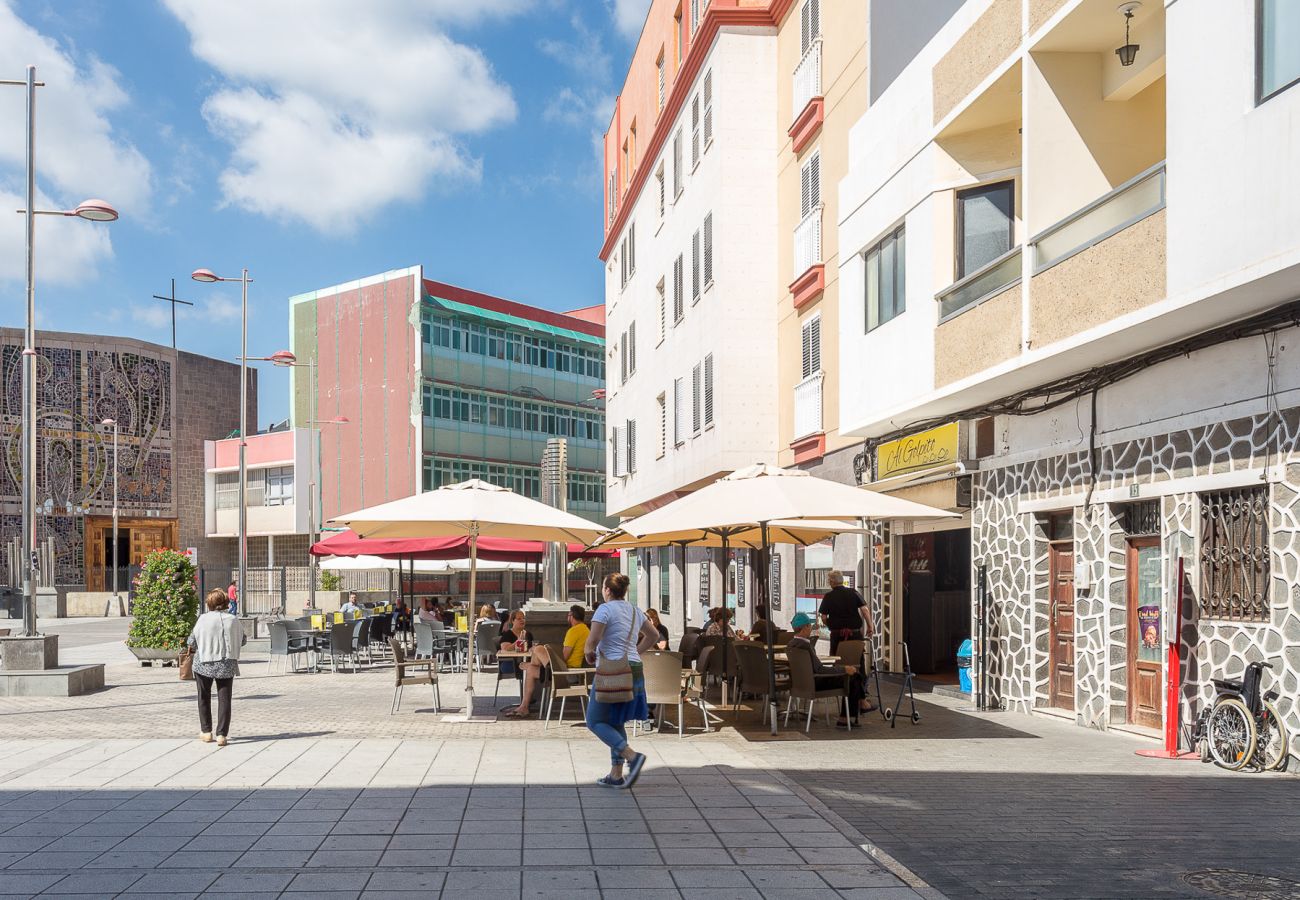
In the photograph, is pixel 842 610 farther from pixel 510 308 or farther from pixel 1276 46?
pixel 510 308

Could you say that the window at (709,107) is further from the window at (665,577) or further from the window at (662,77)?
the window at (665,577)

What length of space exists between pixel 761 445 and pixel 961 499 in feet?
28.7

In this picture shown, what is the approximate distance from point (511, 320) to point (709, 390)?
3620 cm

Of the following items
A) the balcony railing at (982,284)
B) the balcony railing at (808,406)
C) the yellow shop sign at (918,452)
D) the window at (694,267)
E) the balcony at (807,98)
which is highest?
the balcony at (807,98)

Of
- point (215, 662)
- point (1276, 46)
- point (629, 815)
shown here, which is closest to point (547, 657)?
point (215, 662)

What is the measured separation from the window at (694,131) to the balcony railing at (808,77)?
412 centimetres

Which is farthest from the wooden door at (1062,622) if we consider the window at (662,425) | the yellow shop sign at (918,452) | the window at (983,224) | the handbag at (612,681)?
the window at (662,425)

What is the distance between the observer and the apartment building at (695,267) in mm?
25250

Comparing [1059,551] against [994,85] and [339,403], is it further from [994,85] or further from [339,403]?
[339,403]

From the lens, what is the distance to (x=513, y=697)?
661 inches

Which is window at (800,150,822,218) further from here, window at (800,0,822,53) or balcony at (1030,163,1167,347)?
balcony at (1030,163,1167,347)

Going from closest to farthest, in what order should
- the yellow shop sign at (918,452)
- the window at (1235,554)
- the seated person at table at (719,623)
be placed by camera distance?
the window at (1235,554)
the seated person at table at (719,623)
the yellow shop sign at (918,452)

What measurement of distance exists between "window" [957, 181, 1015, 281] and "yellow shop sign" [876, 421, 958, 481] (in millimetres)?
2247

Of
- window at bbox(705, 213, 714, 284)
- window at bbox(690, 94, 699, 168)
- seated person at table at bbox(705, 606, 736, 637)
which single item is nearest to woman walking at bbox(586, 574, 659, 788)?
seated person at table at bbox(705, 606, 736, 637)
